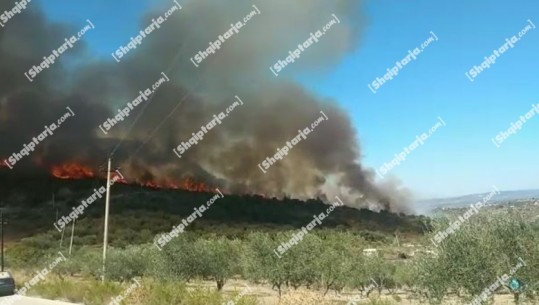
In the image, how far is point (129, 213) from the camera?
302 ft

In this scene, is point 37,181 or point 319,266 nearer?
point 319,266

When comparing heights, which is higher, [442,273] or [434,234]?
[434,234]

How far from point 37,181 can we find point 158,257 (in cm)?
8237

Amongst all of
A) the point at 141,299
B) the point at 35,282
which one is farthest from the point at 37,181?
the point at 141,299

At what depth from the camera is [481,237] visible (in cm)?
1278

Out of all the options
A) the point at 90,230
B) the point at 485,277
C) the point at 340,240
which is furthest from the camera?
the point at 90,230

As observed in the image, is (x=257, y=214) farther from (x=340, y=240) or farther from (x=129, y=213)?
(x=340, y=240)

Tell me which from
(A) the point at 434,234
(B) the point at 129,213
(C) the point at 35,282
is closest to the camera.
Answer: (A) the point at 434,234

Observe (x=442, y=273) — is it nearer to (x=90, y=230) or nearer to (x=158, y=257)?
(x=158, y=257)

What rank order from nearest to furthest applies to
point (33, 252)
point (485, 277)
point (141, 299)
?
1. point (485, 277)
2. point (141, 299)
3. point (33, 252)

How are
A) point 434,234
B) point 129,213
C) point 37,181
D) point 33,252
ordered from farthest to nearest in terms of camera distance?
point 37,181 < point 129,213 < point 33,252 < point 434,234

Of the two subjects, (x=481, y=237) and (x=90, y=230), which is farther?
(x=90, y=230)

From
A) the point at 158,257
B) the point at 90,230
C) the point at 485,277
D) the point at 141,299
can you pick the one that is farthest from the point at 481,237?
the point at 90,230

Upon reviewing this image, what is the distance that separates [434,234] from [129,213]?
276 feet
